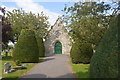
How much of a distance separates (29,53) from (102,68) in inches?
428

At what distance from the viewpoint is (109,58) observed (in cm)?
440

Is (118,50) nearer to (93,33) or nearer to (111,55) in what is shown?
(111,55)

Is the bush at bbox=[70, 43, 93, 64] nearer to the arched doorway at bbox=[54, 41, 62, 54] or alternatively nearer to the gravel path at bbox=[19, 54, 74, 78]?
the gravel path at bbox=[19, 54, 74, 78]

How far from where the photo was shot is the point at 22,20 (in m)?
27.5

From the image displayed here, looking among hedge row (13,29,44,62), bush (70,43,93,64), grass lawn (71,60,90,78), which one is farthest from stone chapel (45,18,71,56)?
grass lawn (71,60,90,78)

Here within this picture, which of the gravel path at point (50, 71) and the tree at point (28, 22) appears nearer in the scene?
the gravel path at point (50, 71)

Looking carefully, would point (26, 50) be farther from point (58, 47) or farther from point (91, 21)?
point (58, 47)

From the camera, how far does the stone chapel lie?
2608 cm

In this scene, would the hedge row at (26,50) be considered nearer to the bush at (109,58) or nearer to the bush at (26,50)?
the bush at (26,50)

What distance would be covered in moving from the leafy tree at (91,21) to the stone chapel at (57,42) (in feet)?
54.6

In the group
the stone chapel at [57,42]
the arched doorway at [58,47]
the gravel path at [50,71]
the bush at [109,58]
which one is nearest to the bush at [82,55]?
the gravel path at [50,71]

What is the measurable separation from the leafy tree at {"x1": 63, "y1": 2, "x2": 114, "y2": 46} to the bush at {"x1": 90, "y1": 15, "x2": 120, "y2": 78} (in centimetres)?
349

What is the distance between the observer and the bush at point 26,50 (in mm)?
13637

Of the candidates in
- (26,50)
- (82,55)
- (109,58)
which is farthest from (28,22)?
(109,58)
